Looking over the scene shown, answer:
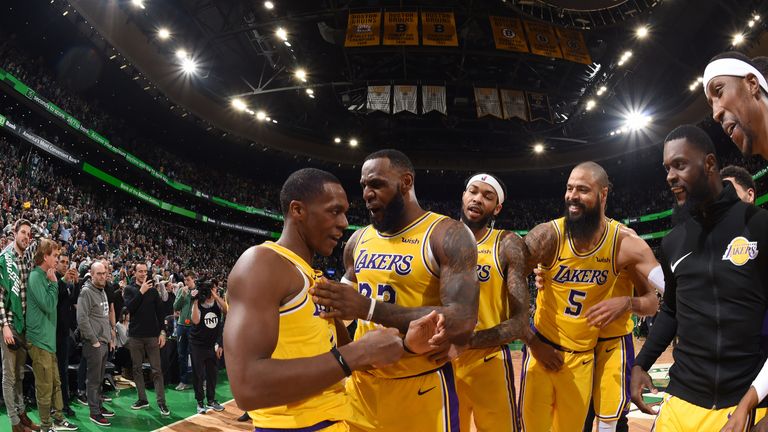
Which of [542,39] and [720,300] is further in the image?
[542,39]

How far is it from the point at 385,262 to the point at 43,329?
4.90 meters

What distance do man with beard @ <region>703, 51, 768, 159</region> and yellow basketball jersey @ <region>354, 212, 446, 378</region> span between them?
1.60 m

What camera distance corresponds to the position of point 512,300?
396 centimetres

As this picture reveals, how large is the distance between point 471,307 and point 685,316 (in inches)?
40.0

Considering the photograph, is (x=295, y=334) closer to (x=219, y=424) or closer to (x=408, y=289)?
(x=408, y=289)

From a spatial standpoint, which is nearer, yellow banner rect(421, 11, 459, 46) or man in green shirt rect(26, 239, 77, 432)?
man in green shirt rect(26, 239, 77, 432)

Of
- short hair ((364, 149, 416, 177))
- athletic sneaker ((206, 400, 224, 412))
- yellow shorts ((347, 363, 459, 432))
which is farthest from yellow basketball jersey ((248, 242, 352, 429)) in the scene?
athletic sneaker ((206, 400, 224, 412))

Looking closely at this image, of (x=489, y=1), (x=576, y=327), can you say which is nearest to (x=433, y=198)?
(x=489, y=1)

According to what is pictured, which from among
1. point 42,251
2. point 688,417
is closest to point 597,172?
point 688,417

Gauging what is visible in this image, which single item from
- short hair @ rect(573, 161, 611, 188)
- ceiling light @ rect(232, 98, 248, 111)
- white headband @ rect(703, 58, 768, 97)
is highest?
ceiling light @ rect(232, 98, 248, 111)

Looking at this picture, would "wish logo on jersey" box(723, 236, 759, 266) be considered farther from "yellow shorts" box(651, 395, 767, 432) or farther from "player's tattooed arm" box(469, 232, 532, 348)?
"player's tattooed arm" box(469, 232, 532, 348)

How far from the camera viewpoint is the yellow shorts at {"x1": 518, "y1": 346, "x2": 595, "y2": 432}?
3.93m

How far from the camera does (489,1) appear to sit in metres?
18.5

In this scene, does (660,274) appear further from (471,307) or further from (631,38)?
(631,38)
